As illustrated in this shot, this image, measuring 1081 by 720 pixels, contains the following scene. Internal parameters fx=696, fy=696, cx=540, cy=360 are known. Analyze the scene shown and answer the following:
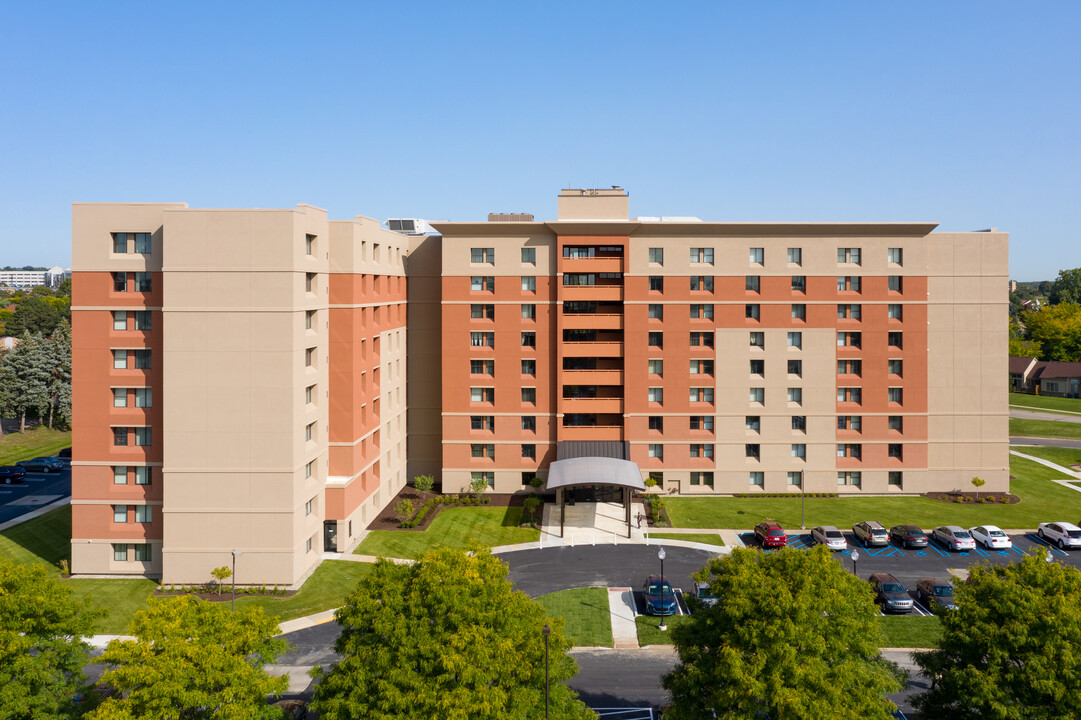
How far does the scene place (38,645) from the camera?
79.4 feet

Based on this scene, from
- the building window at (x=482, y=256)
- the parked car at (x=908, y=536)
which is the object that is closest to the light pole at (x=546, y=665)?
the parked car at (x=908, y=536)

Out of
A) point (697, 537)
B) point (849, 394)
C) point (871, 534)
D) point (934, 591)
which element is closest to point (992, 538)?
point (871, 534)

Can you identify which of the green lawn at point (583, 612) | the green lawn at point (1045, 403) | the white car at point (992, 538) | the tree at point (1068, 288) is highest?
the tree at point (1068, 288)

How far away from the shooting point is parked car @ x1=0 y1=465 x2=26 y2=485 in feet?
213

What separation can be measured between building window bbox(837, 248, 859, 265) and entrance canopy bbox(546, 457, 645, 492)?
25313 mm

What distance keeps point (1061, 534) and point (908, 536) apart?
10.8m

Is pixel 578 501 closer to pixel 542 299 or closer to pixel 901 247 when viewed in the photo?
pixel 542 299

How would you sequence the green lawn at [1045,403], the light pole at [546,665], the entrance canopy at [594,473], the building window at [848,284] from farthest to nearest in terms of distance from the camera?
the green lawn at [1045,403], the building window at [848,284], the entrance canopy at [594,473], the light pole at [546,665]

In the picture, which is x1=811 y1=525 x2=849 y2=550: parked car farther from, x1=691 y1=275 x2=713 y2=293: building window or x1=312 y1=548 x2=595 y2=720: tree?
x1=312 y1=548 x2=595 y2=720: tree

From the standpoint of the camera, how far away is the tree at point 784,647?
20672mm

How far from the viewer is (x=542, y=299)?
6059cm

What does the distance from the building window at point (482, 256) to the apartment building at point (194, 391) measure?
17611 millimetres

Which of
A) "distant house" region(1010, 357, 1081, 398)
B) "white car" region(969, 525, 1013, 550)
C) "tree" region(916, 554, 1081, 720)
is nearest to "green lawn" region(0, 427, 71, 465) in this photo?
"tree" region(916, 554, 1081, 720)

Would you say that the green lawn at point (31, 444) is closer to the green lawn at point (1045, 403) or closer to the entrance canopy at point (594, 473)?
the entrance canopy at point (594, 473)
